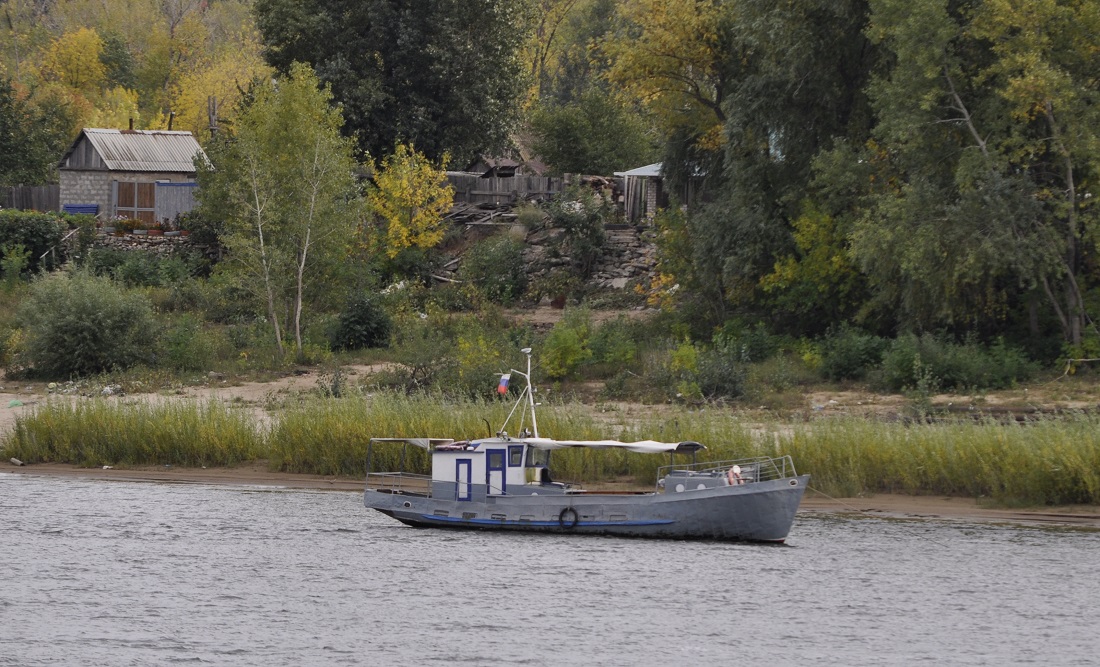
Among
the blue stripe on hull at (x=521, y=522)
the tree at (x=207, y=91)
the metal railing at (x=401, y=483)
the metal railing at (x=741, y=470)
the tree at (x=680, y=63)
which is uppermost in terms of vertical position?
the tree at (x=207, y=91)

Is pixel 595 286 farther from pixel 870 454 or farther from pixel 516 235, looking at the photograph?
pixel 870 454

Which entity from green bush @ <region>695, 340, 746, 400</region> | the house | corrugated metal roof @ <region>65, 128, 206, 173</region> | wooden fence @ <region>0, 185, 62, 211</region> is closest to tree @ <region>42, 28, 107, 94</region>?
wooden fence @ <region>0, 185, 62, 211</region>

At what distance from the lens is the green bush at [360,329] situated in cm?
4812

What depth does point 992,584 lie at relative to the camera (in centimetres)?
2520

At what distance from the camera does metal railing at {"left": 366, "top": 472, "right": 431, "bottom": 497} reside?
2981cm

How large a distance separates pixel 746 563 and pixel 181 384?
21.3 m

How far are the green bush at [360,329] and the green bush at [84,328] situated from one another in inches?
234

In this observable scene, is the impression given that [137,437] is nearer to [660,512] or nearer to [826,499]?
[660,512]

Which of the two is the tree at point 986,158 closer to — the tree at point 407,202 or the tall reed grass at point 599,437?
the tall reed grass at point 599,437

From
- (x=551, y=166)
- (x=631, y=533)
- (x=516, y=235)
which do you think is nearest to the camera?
(x=631, y=533)

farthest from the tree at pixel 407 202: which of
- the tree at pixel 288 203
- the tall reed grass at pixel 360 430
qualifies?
the tall reed grass at pixel 360 430

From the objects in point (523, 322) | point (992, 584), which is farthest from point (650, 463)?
point (523, 322)

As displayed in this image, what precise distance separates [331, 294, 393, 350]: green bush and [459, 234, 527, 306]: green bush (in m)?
→ 8.22

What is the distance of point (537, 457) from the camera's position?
2792 centimetres
